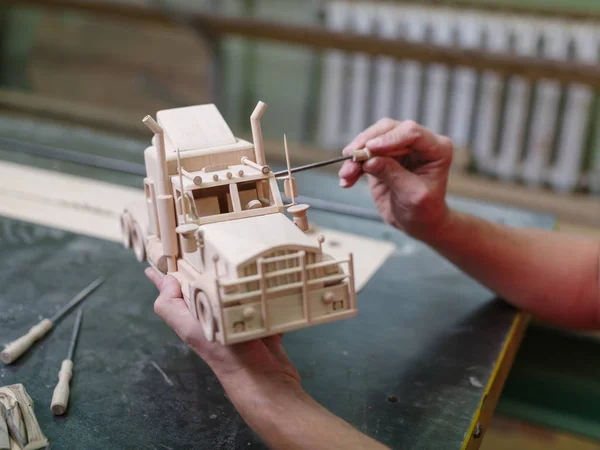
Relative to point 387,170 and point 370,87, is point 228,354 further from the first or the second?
point 370,87

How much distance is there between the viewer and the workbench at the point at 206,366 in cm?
132

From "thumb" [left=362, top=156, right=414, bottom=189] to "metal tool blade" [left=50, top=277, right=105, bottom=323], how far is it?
77cm

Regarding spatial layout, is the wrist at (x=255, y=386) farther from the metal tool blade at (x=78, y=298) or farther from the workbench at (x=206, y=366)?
the metal tool blade at (x=78, y=298)

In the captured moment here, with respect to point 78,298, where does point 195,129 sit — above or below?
above

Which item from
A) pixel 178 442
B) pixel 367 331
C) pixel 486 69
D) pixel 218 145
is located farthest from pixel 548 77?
pixel 178 442

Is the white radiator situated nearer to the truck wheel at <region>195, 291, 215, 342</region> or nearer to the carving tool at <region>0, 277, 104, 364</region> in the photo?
the carving tool at <region>0, 277, 104, 364</region>

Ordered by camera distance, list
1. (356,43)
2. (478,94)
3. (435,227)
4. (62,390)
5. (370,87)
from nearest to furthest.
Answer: (62,390), (435,227), (356,43), (478,94), (370,87)

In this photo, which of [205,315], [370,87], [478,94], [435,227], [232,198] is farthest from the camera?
[370,87]

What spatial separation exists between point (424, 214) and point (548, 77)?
200cm

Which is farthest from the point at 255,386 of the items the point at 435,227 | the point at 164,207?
the point at 435,227

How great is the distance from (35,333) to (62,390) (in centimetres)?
24

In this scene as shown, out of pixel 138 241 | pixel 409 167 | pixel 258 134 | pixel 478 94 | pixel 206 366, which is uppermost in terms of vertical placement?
pixel 258 134

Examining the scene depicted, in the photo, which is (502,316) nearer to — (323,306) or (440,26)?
(323,306)

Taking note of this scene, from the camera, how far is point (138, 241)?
1563 millimetres
